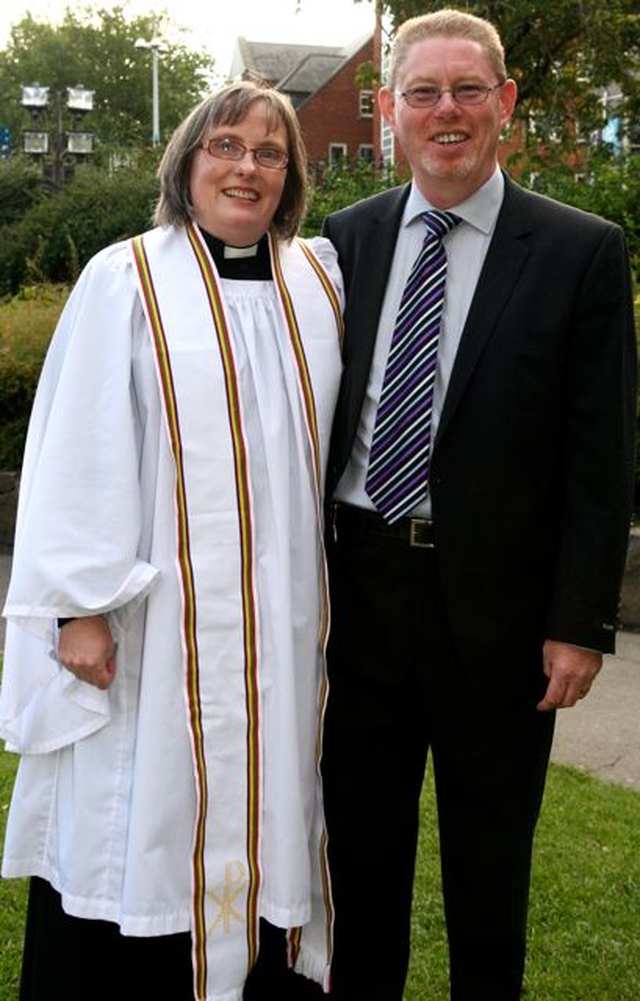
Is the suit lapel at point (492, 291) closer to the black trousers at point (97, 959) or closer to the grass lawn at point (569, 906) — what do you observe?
the black trousers at point (97, 959)

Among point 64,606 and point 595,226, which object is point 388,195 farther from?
point 64,606

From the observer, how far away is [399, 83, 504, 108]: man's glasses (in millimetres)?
2938

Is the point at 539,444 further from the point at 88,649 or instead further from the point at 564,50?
the point at 564,50

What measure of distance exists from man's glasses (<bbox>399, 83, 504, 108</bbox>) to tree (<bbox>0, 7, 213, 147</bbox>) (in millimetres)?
58430

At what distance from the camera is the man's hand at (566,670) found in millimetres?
2914

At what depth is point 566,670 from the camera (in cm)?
291

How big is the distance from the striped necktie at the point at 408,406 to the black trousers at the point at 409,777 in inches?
5.0

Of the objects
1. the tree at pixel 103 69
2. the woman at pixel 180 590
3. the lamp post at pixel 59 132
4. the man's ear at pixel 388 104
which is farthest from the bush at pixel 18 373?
the tree at pixel 103 69

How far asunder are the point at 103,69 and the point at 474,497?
202 ft

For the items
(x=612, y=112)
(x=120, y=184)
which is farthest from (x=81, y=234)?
(x=612, y=112)

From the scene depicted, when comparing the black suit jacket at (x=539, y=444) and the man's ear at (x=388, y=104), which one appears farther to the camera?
the man's ear at (x=388, y=104)

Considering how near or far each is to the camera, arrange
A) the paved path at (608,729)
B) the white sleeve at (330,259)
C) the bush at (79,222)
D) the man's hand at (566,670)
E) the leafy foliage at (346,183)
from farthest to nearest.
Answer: the bush at (79,222) < the leafy foliage at (346,183) < the paved path at (608,729) < the white sleeve at (330,259) < the man's hand at (566,670)

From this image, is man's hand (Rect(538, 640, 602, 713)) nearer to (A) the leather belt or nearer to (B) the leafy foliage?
(A) the leather belt

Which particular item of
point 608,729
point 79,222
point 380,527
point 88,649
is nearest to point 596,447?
point 380,527
